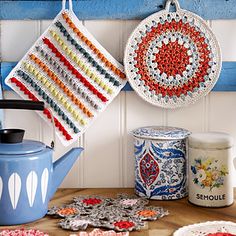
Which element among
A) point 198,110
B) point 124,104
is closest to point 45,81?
point 124,104

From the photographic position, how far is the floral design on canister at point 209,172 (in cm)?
123

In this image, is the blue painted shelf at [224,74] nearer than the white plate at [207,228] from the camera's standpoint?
No

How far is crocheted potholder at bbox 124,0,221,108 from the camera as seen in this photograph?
1.36m

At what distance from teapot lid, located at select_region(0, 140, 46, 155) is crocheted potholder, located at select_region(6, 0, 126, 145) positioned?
21 centimetres

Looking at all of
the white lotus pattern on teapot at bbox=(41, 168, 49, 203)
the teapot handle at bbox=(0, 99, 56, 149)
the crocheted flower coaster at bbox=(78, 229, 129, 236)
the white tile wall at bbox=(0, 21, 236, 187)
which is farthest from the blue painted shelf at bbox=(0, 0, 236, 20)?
the crocheted flower coaster at bbox=(78, 229, 129, 236)

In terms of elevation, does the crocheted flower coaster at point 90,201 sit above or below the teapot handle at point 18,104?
below

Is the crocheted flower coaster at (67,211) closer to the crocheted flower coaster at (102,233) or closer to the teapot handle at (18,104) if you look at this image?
the crocheted flower coaster at (102,233)

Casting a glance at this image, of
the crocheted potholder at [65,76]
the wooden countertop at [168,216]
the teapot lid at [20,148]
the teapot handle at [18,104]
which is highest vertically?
the crocheted potholder at [65,76]

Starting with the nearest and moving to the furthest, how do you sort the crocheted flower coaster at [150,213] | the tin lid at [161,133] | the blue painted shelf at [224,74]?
the crocheted flower coaster at [150,213]
the tin lid at [161,133]
the blue painted shelf at [224,74]

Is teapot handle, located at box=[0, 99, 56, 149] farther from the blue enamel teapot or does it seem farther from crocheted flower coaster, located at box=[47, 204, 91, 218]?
crocheted flower coaster, located at box=[47, 204, 91, 218]

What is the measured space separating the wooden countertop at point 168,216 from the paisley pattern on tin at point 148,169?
0.17 ft

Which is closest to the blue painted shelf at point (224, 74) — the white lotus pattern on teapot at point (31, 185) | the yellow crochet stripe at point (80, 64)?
the yellow crochet stripe at point (80, 64)

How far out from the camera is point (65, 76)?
137 cm

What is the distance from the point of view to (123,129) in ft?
4.64
